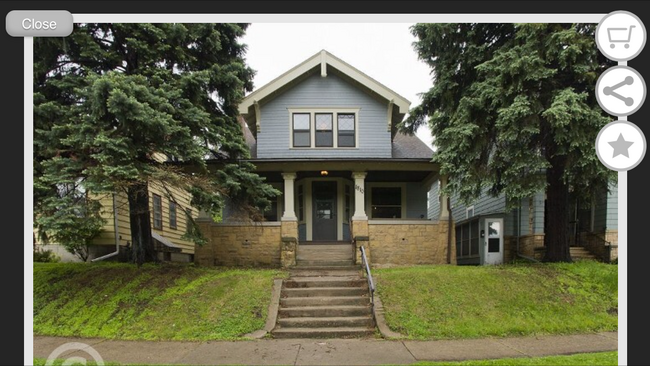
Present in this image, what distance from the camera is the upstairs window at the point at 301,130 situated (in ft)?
39.4

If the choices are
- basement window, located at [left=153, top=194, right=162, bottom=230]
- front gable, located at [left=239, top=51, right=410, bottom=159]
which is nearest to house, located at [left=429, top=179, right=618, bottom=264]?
front gable, located at [left=239, top=51, right=410, bottom=159]

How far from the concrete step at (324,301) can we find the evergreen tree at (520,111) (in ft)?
12.6

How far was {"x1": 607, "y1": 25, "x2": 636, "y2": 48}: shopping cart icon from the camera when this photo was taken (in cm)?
298

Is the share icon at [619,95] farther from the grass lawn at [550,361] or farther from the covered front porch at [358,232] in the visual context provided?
the covered front porch at [358,232]

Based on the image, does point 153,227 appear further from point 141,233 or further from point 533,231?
point 533,231

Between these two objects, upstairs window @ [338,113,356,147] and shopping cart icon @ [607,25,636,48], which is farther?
upstairs window @ [338,113,356,147]

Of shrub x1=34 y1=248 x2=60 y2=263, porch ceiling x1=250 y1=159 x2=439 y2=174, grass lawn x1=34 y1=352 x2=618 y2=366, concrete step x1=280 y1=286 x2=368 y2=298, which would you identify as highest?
porch ceiling x1=250 y1=159 x2=439 y2=174

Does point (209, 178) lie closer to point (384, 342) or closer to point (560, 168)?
point (384, 342)

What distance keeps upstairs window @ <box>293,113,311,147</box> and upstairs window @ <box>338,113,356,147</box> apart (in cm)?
106

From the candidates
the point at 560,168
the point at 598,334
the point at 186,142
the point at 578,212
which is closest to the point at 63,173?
the point at 186,142

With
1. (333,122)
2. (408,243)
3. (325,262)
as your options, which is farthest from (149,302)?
(333,122)

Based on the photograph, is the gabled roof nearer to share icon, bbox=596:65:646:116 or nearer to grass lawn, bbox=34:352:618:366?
grass lawn, bbox=34:352:618:366

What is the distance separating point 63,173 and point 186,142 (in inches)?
87.4

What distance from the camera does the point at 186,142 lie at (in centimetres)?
749
